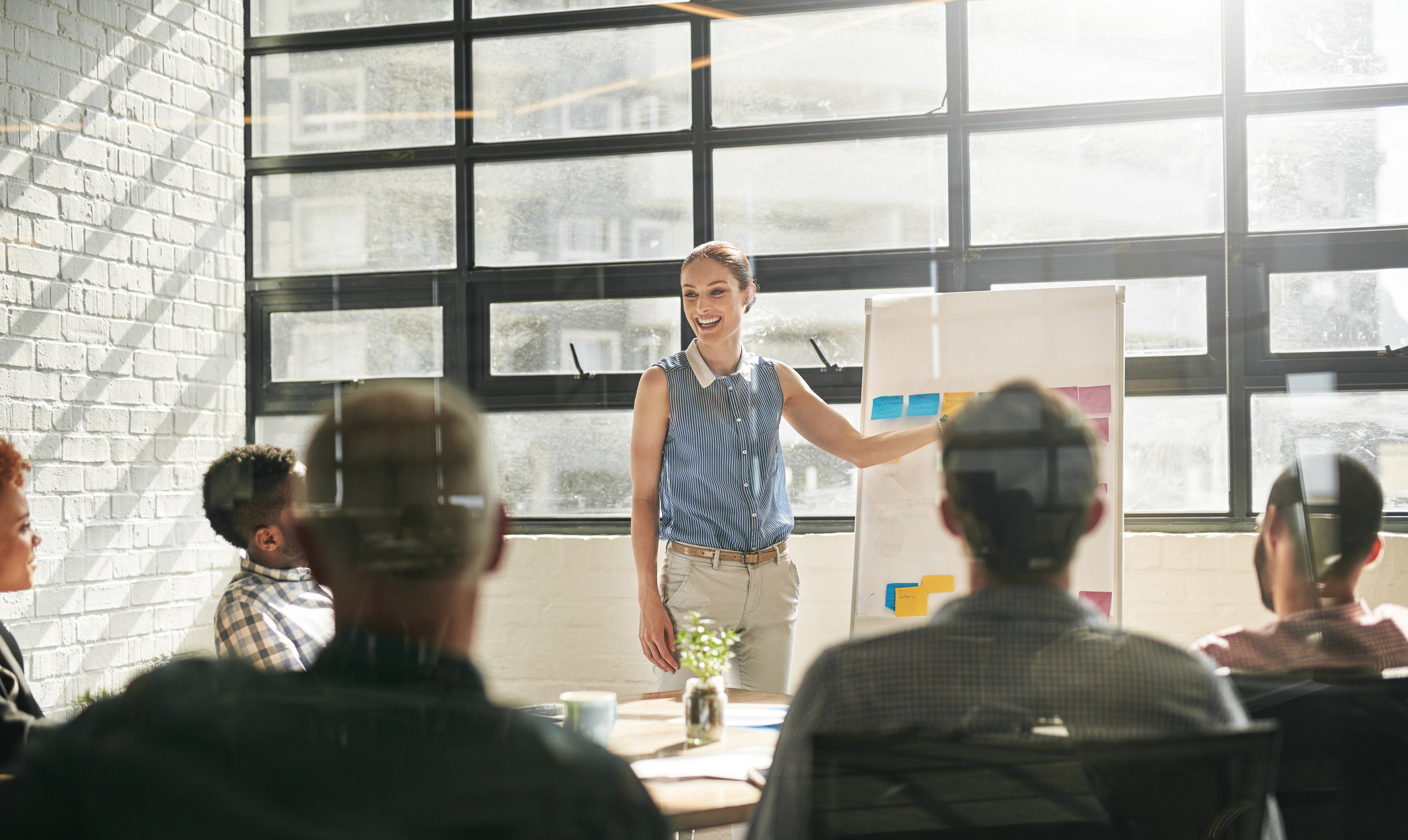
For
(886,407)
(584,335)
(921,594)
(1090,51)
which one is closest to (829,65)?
(1090,51)

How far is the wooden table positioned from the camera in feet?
3.62

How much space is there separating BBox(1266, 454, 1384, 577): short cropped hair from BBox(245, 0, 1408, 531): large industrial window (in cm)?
208

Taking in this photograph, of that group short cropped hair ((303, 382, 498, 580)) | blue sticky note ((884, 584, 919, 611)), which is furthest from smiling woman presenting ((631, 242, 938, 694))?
short cropped hair ((303, 382, 498, 580))

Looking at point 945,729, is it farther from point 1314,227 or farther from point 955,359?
point 1314,227

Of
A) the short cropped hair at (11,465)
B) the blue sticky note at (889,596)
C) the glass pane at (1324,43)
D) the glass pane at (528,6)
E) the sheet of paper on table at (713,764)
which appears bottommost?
the sheet of paper on table at (713,764)

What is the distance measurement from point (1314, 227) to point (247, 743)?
3.12 meters

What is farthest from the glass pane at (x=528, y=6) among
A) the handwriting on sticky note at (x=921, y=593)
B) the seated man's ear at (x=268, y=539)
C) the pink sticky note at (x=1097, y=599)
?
the pink sticky note at (x=1097, y=599)

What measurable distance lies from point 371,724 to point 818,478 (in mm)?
2591

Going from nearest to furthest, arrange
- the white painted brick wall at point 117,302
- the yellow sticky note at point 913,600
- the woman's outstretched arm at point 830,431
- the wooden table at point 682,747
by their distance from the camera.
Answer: the yellow sticky note at point 913,600 < the wooden table at point 682,747 < the woman's outstretched arm at point 830,431 < the white painted brick wall at point 117,302

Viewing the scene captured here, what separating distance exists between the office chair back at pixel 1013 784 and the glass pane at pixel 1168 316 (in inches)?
92.1

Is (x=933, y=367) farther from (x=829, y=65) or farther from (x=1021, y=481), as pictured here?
(x=1021, y=481)

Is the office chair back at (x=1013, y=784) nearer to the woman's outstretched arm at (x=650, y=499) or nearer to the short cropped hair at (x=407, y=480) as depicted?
the short cropped hair at (x=407, y=480)

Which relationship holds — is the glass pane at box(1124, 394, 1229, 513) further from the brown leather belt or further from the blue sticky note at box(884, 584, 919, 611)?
the brown leather belt

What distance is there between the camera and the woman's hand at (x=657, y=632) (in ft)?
7.11
